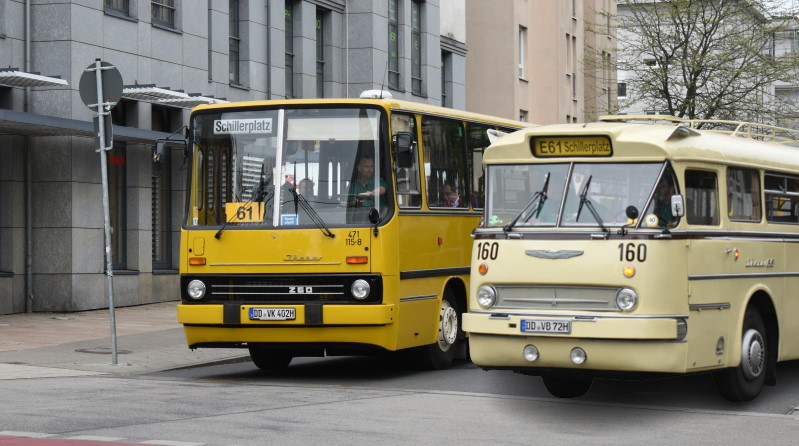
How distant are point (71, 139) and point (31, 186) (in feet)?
3.46

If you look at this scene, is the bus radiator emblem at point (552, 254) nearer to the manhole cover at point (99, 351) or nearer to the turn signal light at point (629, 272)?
the turn signal light at point (629, 272)

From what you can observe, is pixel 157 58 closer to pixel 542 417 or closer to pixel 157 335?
pixel 157 335

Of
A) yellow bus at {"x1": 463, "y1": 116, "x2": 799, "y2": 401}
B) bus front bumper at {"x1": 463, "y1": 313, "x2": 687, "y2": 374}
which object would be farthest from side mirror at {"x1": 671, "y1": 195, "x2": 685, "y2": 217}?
bus front bumper at {"x1": 463, "y1": 313, "x2": 687, "y2": 374}

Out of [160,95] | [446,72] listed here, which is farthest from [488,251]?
[446,72]

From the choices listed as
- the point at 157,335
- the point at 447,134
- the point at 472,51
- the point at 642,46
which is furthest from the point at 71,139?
the point at 472,51

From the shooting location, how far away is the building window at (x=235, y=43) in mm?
30609

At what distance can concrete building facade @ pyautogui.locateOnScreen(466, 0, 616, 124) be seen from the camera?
49.4m

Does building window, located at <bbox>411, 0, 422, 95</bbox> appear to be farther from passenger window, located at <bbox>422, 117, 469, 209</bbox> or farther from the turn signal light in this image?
the turn signal light

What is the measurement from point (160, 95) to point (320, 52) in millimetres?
10329

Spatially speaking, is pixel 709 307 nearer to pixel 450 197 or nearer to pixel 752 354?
pixel 752 354

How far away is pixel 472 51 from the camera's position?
49.7 meters

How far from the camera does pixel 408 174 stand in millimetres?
14867

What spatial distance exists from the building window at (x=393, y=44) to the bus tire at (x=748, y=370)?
25.0 m

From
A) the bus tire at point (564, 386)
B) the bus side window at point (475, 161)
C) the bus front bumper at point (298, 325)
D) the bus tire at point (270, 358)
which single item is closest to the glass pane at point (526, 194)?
the bus tire at point (564, 386)
